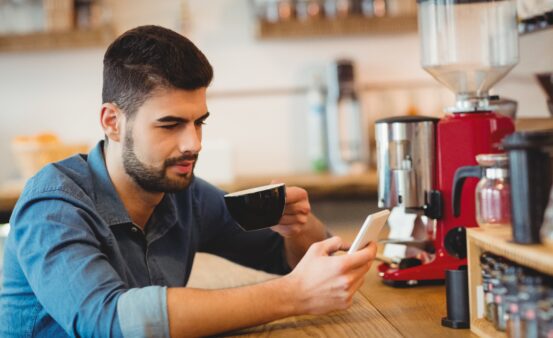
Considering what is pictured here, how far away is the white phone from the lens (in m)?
1.29

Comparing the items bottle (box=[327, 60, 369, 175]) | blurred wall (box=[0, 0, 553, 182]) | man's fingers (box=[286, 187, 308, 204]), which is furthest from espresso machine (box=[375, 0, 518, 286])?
blurred wall (box=[0, 0, 553, 182])

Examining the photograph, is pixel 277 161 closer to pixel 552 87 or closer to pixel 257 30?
pixel 257 30

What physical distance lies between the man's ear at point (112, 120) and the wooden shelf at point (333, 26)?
2.13 meters

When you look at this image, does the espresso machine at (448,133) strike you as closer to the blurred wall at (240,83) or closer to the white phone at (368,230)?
the white phone at (368,230)

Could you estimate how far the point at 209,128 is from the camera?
395 centimetres

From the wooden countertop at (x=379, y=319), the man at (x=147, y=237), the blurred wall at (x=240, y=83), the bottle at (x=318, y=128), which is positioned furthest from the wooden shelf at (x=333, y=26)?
the wooden countertop at (x=379, y=319)

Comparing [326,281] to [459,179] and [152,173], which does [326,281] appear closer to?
[459,179]

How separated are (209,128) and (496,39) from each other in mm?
2322

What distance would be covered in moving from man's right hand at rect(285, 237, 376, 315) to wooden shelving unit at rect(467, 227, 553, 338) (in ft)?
0.57

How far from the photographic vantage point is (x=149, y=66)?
1585 mm

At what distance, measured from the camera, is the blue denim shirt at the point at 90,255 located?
1261mm

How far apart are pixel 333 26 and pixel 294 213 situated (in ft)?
7.00

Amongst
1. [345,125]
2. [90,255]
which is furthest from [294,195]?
[345,125]

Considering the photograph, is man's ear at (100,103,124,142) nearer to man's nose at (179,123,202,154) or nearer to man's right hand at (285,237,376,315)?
man's nose at (179,123,202,154)
